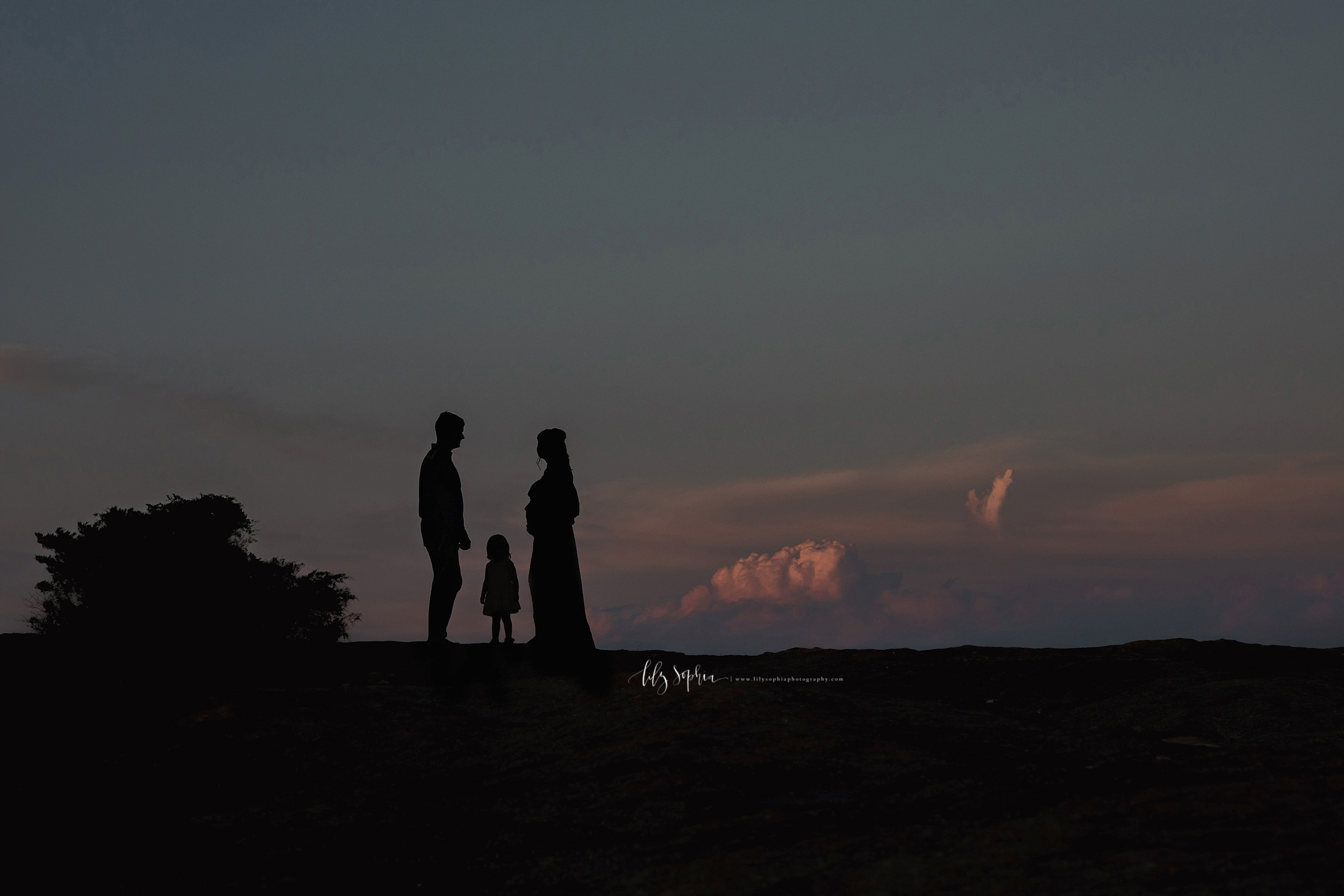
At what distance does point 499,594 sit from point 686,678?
4.60m

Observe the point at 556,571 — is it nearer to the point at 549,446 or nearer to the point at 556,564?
the point at 556,564

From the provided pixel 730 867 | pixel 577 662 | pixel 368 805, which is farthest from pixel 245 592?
pixel 730 867

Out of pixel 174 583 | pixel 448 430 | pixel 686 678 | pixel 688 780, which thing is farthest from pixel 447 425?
pixel 174 583

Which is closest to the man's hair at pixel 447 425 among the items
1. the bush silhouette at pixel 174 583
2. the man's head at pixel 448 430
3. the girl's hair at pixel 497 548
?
the man's head at pixel 448 430

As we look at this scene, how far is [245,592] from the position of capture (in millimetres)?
27344

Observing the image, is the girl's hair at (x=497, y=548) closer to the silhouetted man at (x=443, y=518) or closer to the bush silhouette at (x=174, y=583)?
the silhouetted man at (x=443, y=518)

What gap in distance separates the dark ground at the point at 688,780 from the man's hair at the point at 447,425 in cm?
278

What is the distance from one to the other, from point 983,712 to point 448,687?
16.5 feet

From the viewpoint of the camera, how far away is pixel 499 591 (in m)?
14.0

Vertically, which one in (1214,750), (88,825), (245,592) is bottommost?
(88,825)

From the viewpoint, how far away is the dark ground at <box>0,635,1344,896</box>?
4586 mm

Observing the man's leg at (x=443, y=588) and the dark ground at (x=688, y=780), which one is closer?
the dark ground at (x=688, y=780)

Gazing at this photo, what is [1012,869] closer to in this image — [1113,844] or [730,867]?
[1113,844]

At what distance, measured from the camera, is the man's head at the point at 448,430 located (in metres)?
13.0
